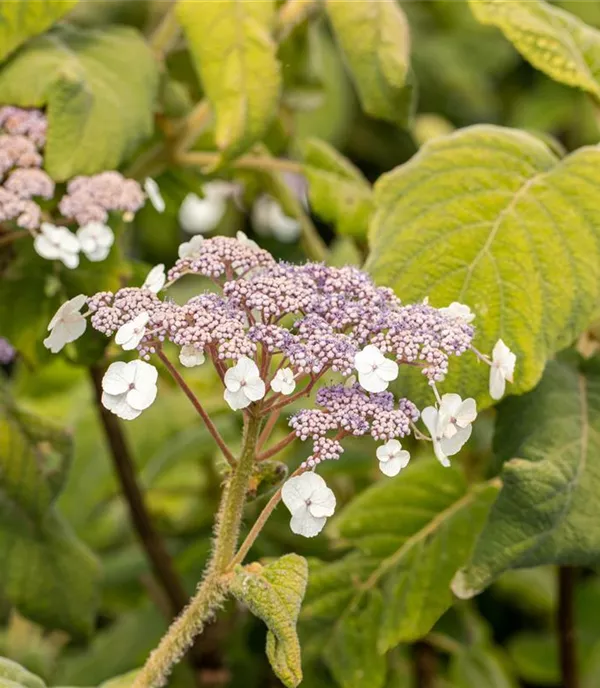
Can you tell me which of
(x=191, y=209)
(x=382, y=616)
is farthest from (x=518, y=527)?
(x=191, y=209)

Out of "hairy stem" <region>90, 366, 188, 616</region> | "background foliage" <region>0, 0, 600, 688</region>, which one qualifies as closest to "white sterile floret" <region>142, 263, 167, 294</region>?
"background foliage" <region>0, 0, 600, 688</region>

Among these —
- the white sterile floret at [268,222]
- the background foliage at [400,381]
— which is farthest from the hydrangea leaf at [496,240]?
the white sterile floret at [268,222]

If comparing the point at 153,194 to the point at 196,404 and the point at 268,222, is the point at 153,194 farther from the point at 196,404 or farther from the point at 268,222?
the point at 268,222

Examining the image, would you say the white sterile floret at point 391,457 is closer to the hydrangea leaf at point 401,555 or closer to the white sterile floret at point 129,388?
the white sterile floret at point 129,388

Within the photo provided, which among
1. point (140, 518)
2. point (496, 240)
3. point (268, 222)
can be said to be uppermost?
point (496, 240)

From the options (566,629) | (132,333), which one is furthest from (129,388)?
(566,629)

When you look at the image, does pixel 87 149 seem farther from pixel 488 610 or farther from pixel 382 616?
pixel 488 610

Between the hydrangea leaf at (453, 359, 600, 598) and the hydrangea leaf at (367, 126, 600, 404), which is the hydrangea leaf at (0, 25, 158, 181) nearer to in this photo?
the hydrangea leaf at (367, 126, 600, 404)
